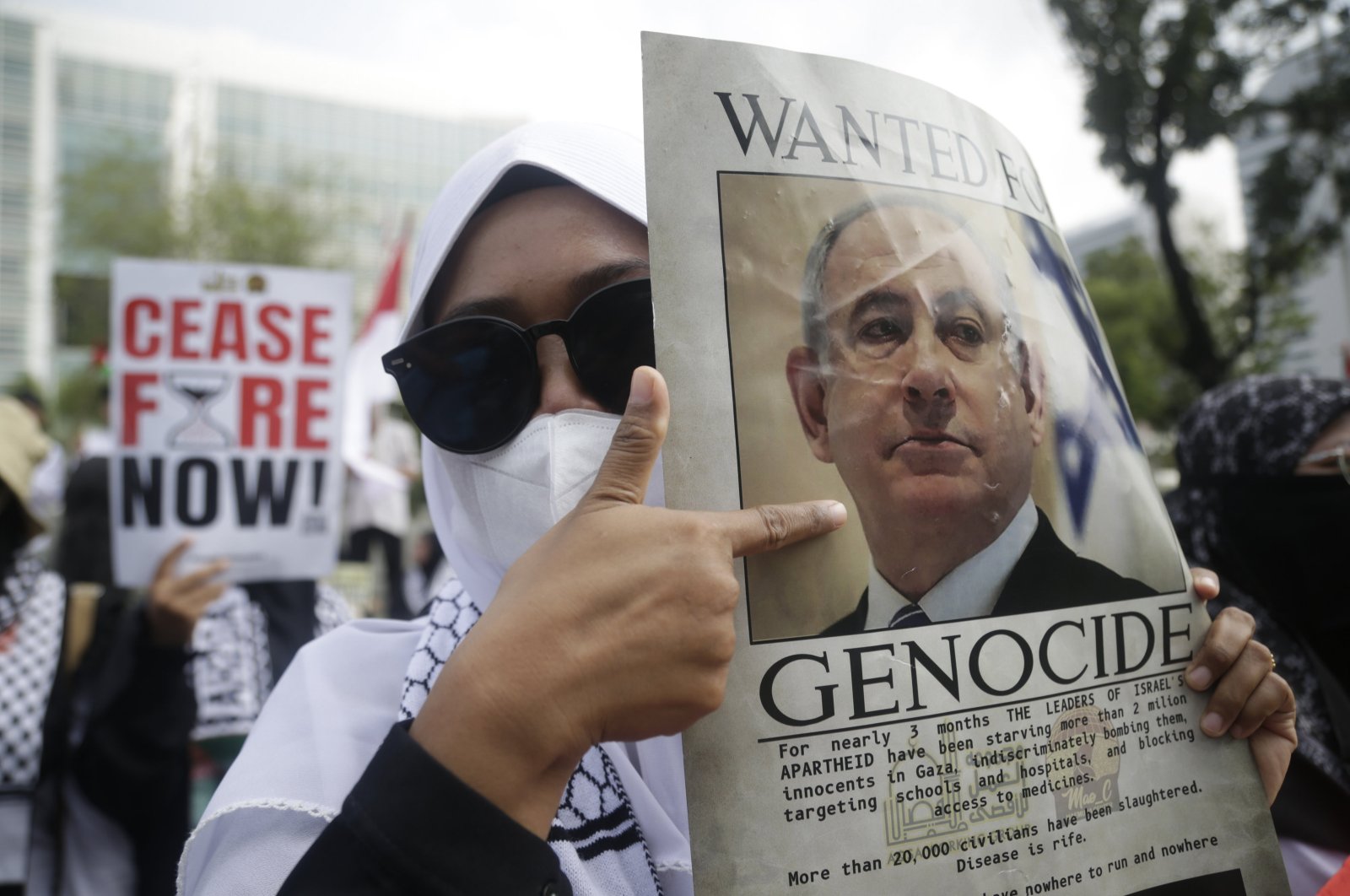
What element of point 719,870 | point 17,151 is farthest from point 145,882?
point 17,151

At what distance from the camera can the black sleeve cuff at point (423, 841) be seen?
0.69 m

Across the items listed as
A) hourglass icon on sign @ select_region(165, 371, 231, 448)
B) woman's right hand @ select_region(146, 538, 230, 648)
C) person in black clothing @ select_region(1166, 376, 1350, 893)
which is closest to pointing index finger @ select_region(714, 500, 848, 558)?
person in black clothing @ select_region(1166, 376, 1350, 893)

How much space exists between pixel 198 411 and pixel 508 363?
1.91 meters

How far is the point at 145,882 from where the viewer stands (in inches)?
80.9

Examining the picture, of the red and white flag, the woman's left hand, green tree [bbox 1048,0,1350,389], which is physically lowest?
the woman's left hand

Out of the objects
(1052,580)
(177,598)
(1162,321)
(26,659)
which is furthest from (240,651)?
(1162,321)

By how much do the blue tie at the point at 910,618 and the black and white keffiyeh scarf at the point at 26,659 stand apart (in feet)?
6.77

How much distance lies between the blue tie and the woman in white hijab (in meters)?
0.11

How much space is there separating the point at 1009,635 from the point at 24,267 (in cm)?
5784

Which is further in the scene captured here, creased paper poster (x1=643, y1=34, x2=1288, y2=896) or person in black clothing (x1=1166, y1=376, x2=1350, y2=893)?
person in black clothing (x1=1166, y1=376, x2=1350, y2=893)

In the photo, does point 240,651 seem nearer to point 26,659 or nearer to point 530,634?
point 26,659

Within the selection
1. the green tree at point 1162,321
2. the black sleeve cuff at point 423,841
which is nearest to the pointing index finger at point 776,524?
the black sleeve cuff at point 423,841

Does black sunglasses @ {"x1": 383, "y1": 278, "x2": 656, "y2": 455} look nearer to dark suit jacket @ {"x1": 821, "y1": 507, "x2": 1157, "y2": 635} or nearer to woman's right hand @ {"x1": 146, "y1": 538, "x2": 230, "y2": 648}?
dark suit jacket @ {"x1": 821, "y1": 507, "x2": 1157, "y2": 635}

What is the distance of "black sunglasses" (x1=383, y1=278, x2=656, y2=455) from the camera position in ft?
3.19
